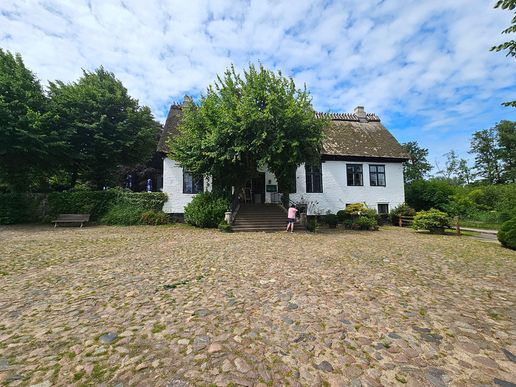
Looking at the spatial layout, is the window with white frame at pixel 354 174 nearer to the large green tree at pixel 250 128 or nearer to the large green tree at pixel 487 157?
the large green tree at pixel 250 128

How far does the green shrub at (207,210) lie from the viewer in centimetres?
1608

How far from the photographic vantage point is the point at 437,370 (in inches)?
102

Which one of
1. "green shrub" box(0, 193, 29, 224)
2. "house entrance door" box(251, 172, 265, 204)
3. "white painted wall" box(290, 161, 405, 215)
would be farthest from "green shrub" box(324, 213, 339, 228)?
"green shrub" box(0, 193, 29, 224)

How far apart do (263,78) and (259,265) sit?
12.8 meters

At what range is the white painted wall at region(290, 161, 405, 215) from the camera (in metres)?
22.0

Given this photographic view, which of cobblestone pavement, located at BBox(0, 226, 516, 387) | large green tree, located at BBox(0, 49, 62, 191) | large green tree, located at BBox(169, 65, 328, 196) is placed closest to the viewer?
cobblestone pavement, located at BBox(0, 226, 516, 387)

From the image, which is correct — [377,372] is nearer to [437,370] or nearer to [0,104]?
[437,370]

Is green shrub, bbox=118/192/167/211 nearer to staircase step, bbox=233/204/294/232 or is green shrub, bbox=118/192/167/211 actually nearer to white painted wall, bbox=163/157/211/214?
white painted wall, bbox=163/157/211/214

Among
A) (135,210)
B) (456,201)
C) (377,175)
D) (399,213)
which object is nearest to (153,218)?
(135,210)

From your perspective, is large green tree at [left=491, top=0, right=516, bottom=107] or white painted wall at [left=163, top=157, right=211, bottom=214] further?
white painted wall at [left=163, top=157, right=211, bottom=214]

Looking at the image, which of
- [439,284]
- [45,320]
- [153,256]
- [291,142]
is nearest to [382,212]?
[291,142]

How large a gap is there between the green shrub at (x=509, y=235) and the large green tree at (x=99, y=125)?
2402 centimetres

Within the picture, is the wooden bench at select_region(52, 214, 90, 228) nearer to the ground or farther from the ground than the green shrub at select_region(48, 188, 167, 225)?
nearer to the ground

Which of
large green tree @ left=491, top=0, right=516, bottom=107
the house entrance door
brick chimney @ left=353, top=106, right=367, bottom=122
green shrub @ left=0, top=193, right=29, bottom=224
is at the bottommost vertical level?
green shrub @ left=0, top=193, right=29, bottom=224
